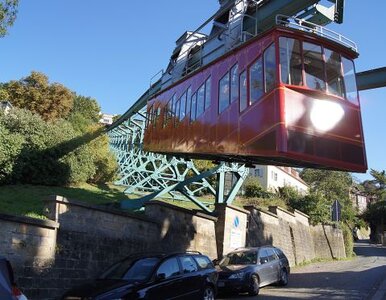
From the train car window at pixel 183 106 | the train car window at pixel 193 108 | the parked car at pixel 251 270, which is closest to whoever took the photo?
the parked car at pixel 251 270

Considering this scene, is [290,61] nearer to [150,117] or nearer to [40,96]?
[150,117]

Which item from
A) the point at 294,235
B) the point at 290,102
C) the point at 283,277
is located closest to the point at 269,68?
the point at 290,102

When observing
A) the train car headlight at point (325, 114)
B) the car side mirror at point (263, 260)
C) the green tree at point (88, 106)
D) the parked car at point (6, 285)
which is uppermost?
the green tree at point (88, 106)

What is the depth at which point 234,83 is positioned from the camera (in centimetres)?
1462

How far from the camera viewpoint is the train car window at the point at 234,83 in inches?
570

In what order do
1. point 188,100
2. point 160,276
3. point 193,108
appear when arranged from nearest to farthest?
point 160,276, point 193,108, point 188,100

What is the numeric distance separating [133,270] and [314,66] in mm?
7327

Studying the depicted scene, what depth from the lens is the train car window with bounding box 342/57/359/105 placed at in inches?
562

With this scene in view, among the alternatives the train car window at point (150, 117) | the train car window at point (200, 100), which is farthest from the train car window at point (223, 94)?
the train car window at point (150, 117)

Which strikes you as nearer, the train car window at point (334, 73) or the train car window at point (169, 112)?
the train car window at point (334, 73)

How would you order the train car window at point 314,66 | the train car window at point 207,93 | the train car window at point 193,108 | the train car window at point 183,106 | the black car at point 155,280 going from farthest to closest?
1. the train car window at point 183,106
2. the train car window at point 193,108
3. the train car window at point 207,93
4. the train car window at point 314,66
5. the black car at point 155,280

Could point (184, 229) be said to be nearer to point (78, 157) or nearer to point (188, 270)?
point (188, 270)

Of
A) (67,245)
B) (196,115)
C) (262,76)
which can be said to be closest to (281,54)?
(262,76)

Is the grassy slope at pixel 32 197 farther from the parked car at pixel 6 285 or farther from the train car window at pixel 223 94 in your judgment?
the parked car at pixel 6 285
